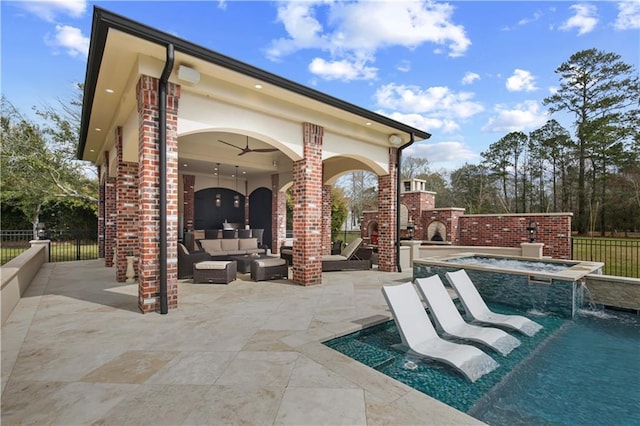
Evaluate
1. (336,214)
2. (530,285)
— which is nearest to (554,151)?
(336,214)

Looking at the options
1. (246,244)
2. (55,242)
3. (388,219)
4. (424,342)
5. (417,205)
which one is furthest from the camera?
(55,242)

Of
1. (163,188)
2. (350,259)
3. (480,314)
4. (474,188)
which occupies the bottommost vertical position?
(480,314)

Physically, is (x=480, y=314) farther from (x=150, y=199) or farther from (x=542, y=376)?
(x=150, y=199)

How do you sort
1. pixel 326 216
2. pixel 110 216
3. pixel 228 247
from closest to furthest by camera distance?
pixel 110 216
pixel 228 247
pixel 326 216

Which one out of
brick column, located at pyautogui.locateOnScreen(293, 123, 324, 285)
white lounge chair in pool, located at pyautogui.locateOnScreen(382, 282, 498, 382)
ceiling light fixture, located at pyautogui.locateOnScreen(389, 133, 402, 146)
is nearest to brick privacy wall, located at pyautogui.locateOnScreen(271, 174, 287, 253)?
ceiling light fixture, located at pyautogui.locateOnScreen(389, 133, 402, 146)

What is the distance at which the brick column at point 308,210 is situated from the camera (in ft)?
22.2

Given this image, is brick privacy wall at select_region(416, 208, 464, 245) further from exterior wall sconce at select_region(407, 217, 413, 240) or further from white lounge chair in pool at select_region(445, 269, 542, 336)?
white lounge chair in pool at select_region(445, 269, 542, 336)

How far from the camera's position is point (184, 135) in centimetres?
630

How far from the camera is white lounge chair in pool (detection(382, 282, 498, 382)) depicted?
303cm

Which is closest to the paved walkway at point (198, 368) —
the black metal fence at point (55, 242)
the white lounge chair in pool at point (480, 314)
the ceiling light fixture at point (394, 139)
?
the white lounge chair in pool at point (480, 314)

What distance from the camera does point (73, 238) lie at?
14.9 m

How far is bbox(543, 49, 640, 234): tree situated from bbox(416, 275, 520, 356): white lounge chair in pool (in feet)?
66.6

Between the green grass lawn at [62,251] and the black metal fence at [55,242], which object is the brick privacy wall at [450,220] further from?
the black metal fence at [55,242]

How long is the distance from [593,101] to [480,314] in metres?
21.6
